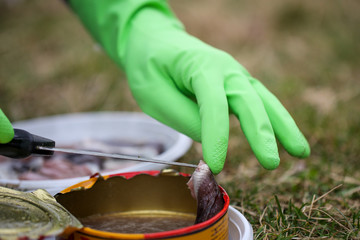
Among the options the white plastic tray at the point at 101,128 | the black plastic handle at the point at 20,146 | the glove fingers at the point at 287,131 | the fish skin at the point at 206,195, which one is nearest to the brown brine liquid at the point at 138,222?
the fish skin at the point at 206,195

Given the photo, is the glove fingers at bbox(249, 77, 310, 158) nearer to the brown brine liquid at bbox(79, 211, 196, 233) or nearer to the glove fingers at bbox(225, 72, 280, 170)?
the glove fingers at bbox(225, 72, 280, 170)

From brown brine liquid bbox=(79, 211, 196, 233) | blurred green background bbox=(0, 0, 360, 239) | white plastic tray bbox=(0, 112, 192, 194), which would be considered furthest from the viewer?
white plastic tray bbox=(0, 112, 192, 194)

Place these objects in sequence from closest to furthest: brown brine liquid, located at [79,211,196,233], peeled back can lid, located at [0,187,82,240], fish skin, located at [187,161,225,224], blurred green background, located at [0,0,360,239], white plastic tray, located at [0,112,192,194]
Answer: peeled back can lid, located at [0,187,82,240] < fish skin, located at [187,161,225,224] < brown brine liquid, located at [79,211,196,233] < blurred green background, located at [0,0,360,239] < white plastic tray, located at [0,112,192,194]

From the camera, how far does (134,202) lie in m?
1.24

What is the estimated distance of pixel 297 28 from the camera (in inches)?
173

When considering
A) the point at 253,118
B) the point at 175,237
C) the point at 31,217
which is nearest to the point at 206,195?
the point at 175,237

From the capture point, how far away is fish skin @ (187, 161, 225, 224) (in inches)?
39.4

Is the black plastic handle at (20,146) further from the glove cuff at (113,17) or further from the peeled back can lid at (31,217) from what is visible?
the glove cuff at (113,17)

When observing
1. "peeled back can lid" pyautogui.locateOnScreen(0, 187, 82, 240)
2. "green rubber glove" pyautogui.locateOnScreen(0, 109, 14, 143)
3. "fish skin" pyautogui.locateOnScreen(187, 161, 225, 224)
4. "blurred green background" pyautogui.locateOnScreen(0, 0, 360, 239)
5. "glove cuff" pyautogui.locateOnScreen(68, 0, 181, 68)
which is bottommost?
"blurred green background" pyautogui.locateOnScreen(0, 0, 360, 239)

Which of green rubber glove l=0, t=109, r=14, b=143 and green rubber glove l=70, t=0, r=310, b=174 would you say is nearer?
green rubber glove l=0, t=109, r=14, b=143

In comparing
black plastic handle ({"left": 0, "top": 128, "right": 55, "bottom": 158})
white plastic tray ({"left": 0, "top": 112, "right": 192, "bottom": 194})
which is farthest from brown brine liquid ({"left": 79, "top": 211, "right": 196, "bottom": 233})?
white plastic tray ({"left": 0, "top": 112, "right": 192, "bottom": 194})

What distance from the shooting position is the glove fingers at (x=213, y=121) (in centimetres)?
112

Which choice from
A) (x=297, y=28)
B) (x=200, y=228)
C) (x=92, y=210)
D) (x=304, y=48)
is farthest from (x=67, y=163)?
(x=297, y=28)

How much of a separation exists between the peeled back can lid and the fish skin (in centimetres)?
31
